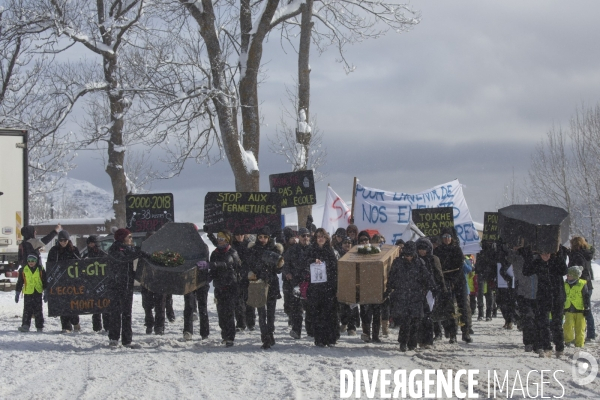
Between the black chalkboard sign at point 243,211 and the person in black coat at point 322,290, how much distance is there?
211 centimetres

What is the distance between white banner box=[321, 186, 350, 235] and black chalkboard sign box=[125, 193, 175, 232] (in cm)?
556

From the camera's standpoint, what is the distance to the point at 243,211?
46.6 ft

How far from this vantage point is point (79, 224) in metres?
76.5

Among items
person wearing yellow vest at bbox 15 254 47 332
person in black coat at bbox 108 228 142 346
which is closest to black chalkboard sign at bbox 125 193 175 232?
person wearing yellow vest at bbox 15 254 47 332

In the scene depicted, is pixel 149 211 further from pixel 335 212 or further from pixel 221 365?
pixel 221 365

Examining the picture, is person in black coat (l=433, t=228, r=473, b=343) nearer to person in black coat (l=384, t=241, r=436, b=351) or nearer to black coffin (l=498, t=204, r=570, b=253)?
black coffin (l=498, t=204, r=570, b=253)

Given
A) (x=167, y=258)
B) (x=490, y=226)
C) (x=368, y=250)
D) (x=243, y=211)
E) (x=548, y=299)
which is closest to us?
(x=548, y=299)

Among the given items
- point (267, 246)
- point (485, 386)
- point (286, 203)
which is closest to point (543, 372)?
point (485, 386)

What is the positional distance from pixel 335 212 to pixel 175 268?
9246 millimetres

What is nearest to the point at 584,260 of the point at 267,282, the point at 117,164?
the point at 267,282

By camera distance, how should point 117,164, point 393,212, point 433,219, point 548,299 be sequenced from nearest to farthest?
point 548,299 < point 433,219 < point 393,212 < point 117,164

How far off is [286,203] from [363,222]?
80.3 inches

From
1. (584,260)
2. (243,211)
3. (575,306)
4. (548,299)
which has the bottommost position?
(575,306)

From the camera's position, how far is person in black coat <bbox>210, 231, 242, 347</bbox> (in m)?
11.6
